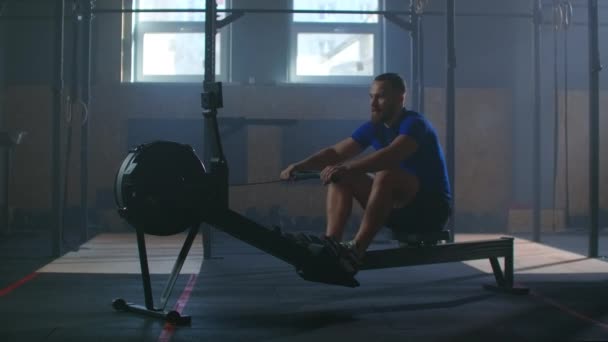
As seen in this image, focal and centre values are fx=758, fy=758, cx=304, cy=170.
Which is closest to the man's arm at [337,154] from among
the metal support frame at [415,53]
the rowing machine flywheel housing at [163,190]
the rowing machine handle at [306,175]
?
the rowing machine handle at [306,175]

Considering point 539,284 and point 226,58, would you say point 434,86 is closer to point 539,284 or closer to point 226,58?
point 226,58

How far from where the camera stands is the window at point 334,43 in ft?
26.2

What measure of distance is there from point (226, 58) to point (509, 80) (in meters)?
3.01

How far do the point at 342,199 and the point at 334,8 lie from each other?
4883 mm

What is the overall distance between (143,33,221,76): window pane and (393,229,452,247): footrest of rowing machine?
4724 mm

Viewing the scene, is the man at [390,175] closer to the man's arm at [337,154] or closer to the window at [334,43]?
the man's arm at [337,154]

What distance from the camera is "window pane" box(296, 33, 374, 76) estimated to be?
8.02 metres

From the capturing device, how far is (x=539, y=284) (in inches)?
171

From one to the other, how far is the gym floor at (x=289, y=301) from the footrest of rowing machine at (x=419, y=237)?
30 centimetres

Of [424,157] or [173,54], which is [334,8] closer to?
[173,54]

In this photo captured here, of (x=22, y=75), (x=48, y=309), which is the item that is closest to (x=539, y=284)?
(x=48, y=309)

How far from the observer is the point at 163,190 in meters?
3.25

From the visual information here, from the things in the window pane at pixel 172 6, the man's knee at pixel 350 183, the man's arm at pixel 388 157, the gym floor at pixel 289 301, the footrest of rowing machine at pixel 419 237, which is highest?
the window pane at pixel 172 6

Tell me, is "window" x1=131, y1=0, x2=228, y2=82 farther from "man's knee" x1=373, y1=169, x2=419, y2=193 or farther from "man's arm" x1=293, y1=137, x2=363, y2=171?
"man's knee" x1=373, y1=169, x2=419, y2=193
